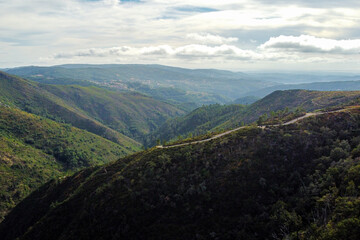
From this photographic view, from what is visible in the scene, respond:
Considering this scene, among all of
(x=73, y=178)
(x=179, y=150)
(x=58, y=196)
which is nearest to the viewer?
(x=179, y=150)

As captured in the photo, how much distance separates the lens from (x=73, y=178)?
14500 cm

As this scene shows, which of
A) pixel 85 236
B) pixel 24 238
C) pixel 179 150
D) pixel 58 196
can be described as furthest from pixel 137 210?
pixel 58 196

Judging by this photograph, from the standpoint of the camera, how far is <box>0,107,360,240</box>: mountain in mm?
63625

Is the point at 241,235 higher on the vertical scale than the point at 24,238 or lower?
higher

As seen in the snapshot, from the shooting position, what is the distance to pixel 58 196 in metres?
133

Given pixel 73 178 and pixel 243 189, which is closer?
pixel 243 189

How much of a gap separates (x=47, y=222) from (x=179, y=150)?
228 ft

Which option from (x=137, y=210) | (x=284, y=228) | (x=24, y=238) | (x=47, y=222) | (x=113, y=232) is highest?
(x=284, y=228)

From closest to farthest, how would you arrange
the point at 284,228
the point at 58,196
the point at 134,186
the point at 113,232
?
the point at 284,228
the point at 113,232
the point at 134,186
the point at 58,196

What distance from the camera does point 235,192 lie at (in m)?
81.2

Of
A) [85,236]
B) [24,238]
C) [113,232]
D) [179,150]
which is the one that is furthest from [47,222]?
[179,150]

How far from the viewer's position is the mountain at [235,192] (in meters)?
63.6

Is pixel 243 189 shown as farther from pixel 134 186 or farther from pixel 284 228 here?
pixel 134 186

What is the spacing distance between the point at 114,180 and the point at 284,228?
74.7m
